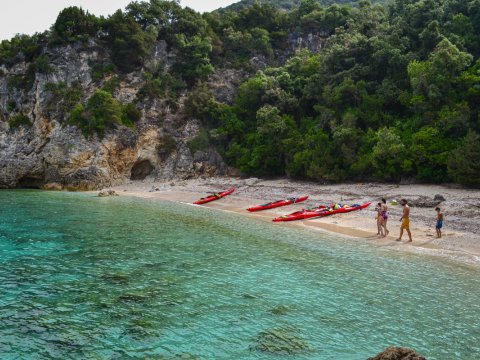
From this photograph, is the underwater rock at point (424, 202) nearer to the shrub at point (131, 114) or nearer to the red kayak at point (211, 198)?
the red kayak at point (211, 198)

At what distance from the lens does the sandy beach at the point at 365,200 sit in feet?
61.9

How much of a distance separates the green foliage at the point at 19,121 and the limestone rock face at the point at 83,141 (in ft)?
1.74

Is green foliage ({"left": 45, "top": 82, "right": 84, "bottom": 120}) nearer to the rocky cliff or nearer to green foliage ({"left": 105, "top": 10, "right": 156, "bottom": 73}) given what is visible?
the rocky cliff

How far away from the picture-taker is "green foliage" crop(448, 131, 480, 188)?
25.9 m

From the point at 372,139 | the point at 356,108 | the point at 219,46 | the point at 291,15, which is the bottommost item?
the point at 372,139

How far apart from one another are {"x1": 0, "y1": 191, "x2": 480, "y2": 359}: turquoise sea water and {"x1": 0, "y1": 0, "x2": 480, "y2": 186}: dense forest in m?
16.3

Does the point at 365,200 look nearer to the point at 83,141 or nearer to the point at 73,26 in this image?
the point at 83,141

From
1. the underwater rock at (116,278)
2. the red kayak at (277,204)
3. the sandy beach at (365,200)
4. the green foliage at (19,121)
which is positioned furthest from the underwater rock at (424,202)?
the green foliage at (19,121)

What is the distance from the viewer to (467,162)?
1025 inches

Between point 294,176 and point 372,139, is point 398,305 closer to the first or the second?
point 372,139

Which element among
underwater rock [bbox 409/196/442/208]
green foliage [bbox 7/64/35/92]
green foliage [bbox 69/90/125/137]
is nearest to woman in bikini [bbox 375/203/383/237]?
underwater rock [bbox 409/196/442/208]

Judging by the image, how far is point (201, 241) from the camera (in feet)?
62.0

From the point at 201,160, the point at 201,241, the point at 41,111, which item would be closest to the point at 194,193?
the point at 201,160

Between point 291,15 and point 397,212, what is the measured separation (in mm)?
49209
